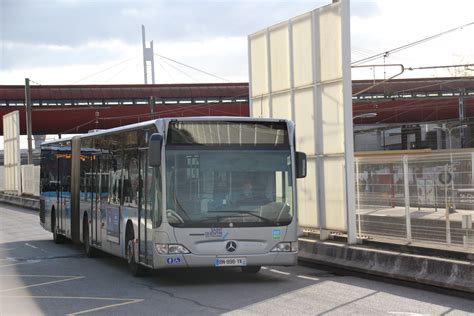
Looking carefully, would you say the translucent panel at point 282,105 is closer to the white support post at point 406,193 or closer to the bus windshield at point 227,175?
the white support post at point 406,193

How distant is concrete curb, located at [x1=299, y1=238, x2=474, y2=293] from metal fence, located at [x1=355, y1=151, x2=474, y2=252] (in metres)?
0.82

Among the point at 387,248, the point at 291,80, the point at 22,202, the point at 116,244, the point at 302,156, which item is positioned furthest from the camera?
the point at 22,202

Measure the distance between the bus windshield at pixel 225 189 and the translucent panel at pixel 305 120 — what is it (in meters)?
3.62

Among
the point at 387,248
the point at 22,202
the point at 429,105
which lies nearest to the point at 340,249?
the point at 387,248

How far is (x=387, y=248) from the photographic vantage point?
1395 centimetres

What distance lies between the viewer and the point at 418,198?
1363cm

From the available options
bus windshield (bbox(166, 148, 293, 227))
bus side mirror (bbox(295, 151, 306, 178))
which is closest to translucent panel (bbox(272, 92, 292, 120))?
bus side mirror (bbox(295, 151, 306, 178))

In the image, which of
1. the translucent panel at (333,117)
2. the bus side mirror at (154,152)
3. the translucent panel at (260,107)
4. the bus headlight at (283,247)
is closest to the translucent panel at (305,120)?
the translucent panel at (333,117)

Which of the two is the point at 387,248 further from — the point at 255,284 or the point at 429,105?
the point at 429,105

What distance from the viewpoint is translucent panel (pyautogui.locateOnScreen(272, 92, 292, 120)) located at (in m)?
17.3

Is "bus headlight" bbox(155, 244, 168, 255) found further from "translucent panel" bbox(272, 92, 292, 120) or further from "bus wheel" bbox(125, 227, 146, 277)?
"translucent panel" bbox(272, 92, 292, 120)

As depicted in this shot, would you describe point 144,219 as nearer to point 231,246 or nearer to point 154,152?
point 154,152

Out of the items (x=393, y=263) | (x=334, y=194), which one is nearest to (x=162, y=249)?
(x=393, y=263)

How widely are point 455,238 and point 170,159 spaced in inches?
200
